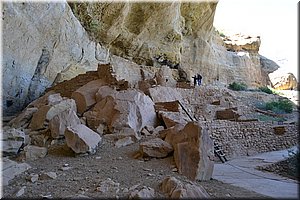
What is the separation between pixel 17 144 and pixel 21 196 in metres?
2.20

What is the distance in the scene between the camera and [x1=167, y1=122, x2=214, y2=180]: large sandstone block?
4.91 metres

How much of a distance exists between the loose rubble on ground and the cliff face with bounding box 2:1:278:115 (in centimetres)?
133

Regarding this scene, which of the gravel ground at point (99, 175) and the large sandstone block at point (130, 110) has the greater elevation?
the large sandstone block at point (130, 110)

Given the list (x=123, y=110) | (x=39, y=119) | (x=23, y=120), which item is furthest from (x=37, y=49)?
(x=123, y=110)

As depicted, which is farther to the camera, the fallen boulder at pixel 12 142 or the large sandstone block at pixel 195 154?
the fallen boulder at pixel 12 142

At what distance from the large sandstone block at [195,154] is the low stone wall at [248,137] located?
248 cm

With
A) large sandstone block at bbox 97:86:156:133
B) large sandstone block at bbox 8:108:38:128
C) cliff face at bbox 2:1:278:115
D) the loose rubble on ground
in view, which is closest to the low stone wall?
the loose rubble on ground

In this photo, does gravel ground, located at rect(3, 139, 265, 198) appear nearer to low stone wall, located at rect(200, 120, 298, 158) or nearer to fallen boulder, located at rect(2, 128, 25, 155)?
fallen boulder, located at rect(2, 128, 25, 155)

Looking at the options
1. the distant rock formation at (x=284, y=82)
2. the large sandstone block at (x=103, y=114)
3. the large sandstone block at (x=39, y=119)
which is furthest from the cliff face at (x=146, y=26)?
the distant rock formation at (x=284, y=82)

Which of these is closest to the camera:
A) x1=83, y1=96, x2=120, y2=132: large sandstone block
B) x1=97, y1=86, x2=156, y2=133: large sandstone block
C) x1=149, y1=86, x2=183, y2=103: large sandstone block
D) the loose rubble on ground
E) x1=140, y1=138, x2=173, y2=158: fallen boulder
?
the loose rubble on ground

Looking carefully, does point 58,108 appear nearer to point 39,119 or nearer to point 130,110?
point 39,119

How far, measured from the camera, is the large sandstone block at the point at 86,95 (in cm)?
876

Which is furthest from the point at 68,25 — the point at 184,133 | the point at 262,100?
the point at 262,100

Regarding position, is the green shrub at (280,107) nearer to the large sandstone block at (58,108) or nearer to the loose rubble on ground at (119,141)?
the loose rubble on ground at (119,141)
